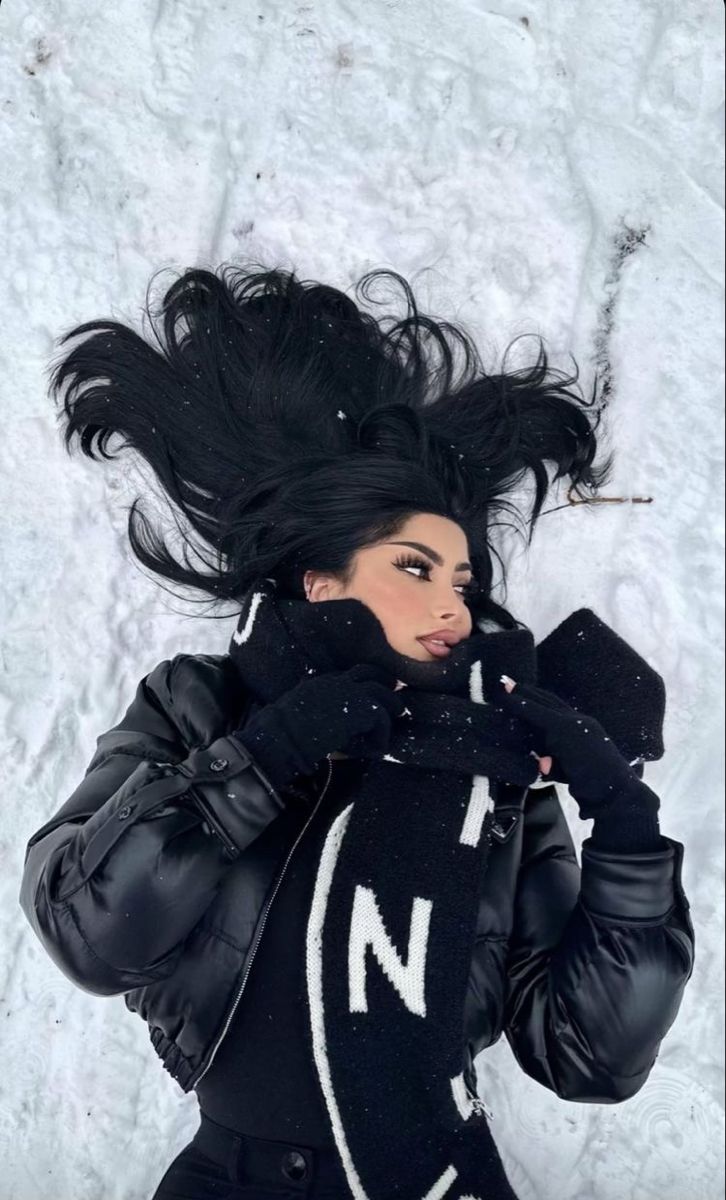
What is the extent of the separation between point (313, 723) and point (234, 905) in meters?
0.38

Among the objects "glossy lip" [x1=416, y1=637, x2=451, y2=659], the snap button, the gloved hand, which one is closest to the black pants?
the snap button

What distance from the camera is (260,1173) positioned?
1928 mm

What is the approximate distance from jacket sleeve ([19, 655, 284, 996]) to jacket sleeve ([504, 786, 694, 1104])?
23.3 inches

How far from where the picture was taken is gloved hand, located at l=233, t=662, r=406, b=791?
185cm

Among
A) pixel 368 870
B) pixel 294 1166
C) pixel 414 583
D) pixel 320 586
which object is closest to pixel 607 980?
pixel 368 870

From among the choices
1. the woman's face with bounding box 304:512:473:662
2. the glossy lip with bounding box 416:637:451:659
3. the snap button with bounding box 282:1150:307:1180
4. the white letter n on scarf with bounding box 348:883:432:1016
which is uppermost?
the woman's face with bounding box 304:512:473:662

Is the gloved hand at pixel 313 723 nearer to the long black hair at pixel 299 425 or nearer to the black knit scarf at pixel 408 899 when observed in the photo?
the black knit scarf at pixel 408 899

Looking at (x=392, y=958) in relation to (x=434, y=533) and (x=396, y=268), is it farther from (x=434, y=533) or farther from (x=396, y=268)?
(x=396, y=268)

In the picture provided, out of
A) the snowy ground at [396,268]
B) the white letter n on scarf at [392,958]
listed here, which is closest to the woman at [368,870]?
the white letter n on scarf at [392,958]

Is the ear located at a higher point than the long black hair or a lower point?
lower

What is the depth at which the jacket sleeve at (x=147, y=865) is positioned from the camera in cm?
179

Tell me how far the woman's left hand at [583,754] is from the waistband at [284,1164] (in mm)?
738

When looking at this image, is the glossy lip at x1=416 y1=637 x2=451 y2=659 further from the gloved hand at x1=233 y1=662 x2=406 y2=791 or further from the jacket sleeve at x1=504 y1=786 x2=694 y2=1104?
the jacket sleeve at x1=504 y1=786 x2=694 y2=1104

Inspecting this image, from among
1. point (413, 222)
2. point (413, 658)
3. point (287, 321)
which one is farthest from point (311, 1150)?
point (413, 222)
